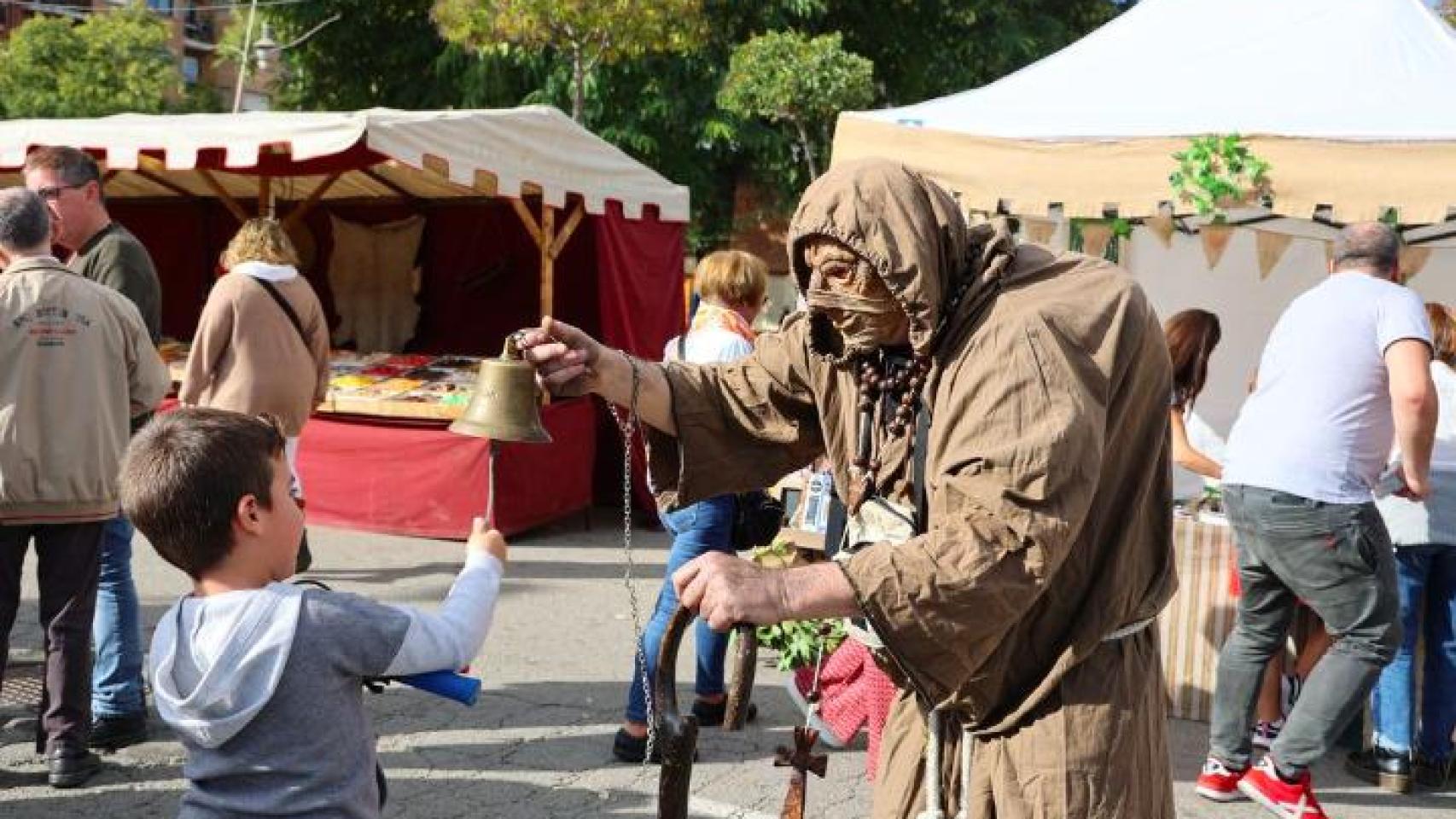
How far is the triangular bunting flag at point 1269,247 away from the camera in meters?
7.46

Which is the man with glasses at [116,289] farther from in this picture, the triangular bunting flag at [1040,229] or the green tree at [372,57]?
the green tree at [372,57]

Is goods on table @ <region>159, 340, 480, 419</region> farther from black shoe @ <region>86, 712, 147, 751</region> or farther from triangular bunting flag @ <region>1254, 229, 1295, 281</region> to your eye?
triangular bunting flag @ <region>1254, 229, 1295, 281</region>

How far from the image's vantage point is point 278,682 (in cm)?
211


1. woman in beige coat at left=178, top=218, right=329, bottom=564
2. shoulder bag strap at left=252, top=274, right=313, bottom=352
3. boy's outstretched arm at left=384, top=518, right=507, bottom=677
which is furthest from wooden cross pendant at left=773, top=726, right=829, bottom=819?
shoulder bag strap at left=252, top=274, right=313, bottom=352

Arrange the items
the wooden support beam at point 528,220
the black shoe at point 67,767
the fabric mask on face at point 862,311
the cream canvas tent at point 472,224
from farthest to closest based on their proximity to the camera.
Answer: the wooden support beam at point 528,220 → the cream canvas tent at point 472,224 → the black shoe at point 67,767 → the fabric mask on face at point 862,311

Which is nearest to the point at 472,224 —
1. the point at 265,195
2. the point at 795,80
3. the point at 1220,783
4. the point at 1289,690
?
the point at 265,195

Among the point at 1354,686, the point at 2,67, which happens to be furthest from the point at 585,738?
the point at 2,67

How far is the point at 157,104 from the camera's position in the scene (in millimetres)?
33281

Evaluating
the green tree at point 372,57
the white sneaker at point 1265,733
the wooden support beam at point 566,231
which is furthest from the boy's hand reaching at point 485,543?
the green tree at point 372,57

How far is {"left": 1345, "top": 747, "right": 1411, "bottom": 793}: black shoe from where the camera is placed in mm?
4523

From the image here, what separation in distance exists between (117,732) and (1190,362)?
3.91 m

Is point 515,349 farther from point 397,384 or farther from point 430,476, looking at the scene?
point 397,384

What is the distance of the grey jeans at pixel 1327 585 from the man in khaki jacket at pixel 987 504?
2026 millimetres

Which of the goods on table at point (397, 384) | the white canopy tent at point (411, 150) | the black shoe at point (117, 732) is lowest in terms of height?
the black shoe at point (117, 732)
